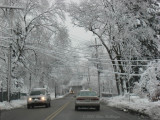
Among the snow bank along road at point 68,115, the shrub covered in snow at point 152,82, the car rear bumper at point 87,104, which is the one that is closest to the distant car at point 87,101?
the car rear bumper at point 87,104

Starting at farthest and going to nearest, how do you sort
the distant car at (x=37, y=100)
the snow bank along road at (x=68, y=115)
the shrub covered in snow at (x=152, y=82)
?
the distant car at (x=37, y=100) < the shrub covered in snow at (x=152, y=82) < the snow bank along road at (x=68, y=115)

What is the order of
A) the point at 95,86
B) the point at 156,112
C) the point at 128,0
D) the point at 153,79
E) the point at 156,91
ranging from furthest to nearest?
the point at 95,86 < the point at 128,0 < the point at 153,79 < the point at 156,91 < the point at 156,112

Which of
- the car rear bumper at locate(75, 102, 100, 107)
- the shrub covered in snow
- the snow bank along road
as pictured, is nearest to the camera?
the snow bank along road

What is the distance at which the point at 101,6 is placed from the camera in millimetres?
40406

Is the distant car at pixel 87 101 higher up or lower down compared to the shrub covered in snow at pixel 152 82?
lower down

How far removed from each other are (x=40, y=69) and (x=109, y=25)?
1213 cm

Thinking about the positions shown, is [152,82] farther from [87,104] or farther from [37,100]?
[37,100]

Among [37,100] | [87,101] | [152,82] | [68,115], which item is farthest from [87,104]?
[37,100]

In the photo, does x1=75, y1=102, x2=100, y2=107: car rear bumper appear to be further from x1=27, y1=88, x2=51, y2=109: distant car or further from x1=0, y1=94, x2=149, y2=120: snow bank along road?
x1=27, y1=88, x2=51, y2=109: distant car

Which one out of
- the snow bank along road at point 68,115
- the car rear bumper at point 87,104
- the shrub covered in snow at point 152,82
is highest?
the shrub covered in snow at point 152,82

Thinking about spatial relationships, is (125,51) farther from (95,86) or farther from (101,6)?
(95,86)

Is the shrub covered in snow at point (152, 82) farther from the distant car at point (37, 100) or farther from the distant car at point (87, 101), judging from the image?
the distant car at point (37, 100)

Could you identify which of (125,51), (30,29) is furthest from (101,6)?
(30,29)

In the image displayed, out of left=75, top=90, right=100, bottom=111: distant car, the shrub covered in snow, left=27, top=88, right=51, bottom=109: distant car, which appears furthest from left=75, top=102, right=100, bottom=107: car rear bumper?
left=27, top=88, right=51, bottom=109: distant car
